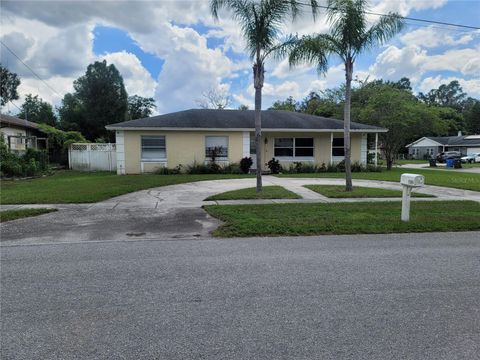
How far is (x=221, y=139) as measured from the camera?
22.0m

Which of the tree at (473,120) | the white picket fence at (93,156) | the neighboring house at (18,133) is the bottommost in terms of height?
the white picket fence at (93,156)

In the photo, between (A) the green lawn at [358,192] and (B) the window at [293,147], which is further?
(B) the window at [293,147]

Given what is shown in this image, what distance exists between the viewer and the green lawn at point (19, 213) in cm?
831

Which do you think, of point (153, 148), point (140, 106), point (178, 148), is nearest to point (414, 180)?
point (178, 148)

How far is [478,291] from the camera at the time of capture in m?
4.08

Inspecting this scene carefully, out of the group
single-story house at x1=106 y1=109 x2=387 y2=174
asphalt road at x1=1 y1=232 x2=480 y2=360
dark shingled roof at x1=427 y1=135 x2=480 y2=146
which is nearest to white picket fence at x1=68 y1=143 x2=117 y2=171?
single-story house at x1=106 y1=109 x2=387 y2=174

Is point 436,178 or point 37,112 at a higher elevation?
point 37,112

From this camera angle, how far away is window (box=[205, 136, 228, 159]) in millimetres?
21938

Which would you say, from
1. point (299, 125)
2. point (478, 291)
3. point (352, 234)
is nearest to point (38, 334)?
point (478, 291)

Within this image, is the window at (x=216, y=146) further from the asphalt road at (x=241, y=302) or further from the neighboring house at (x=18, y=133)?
the asphalt road at (x=241, y=302)

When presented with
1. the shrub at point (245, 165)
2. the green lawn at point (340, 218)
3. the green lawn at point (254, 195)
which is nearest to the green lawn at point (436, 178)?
the shrub at point (245, 165)

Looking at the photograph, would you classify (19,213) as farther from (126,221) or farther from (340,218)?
(340,218)

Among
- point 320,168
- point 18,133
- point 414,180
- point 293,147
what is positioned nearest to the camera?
point 414,180

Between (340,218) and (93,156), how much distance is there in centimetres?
2097
